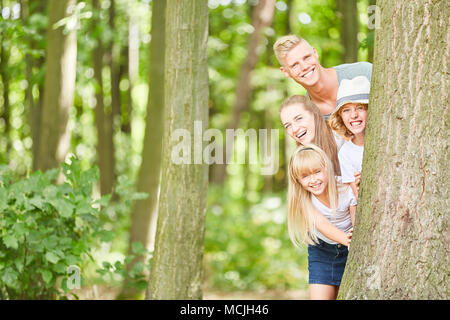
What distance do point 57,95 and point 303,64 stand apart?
3.78 metres

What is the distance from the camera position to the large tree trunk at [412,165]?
3.17 metres

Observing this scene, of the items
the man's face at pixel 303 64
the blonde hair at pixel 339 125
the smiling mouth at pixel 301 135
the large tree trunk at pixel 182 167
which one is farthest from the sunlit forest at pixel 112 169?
the blonde hair at pixel 339 125

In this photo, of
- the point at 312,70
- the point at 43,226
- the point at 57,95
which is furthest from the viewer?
the point at 57,95

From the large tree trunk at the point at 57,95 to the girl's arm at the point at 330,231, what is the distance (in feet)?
13.1

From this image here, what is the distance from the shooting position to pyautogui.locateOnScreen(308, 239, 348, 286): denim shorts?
3.91m

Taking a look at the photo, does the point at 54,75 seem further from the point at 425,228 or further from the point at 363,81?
the point at 425,228

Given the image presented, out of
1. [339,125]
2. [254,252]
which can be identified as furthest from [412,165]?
[254,252]

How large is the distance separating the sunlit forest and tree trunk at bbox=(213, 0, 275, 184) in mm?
32

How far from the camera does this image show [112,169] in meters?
13.3

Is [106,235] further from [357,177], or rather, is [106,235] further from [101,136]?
[101,136]

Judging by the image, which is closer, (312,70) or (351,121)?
(351,121)

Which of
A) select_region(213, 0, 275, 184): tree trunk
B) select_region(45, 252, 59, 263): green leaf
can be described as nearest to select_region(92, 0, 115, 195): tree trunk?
select_region(213, 0, 275, 184): tree trunk

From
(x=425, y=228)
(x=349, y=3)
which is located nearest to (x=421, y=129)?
(x=425, y=228)
